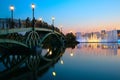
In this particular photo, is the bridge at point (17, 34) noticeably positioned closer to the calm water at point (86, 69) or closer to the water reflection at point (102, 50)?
the calm water at point (86, 69)

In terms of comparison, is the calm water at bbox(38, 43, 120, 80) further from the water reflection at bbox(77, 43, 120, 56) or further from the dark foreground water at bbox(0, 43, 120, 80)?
the water reflection at bbox(77, 43, 120, 56)

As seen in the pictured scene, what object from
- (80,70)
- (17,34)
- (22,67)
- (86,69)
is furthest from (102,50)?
(80,70)

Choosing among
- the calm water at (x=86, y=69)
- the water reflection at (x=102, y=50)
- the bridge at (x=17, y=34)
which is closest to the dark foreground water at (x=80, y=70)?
the calm water at (x=86, y=69)

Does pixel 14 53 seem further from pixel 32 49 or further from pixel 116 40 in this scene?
pixel 116 40

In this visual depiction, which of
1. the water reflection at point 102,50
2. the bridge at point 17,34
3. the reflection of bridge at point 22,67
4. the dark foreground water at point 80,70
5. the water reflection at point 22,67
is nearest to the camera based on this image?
the dark foreground water at point 80,70

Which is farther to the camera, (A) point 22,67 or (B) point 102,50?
(B) point 102,50

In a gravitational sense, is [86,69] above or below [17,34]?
below

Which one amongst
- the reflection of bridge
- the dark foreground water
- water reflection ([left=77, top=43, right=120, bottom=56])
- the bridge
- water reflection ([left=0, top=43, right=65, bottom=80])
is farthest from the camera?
water reflection ([left=77, top=43, right=120, bottom=56])

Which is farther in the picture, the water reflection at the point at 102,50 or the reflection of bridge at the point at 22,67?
the water reflection at the point at 102,50

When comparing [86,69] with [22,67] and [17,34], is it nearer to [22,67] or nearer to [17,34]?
[22,67]

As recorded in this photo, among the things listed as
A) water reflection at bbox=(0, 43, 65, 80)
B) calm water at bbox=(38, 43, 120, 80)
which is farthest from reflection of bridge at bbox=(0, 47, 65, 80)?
calm water at bbox=(38, 43, 120, 80)

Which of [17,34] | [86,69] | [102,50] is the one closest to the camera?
[86,69]

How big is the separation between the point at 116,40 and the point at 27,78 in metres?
165

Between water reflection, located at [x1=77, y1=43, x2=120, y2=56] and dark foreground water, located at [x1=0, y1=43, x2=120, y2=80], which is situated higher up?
water reflection, located at [x1=77, y1=43, x2=120, y2=56]
